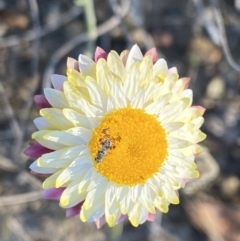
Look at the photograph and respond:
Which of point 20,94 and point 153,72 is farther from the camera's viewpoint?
point 20,94

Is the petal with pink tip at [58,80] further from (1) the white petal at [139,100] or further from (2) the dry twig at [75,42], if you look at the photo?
(2) the dry twig at [75,42]

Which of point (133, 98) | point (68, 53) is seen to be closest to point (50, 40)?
point (68, 53)

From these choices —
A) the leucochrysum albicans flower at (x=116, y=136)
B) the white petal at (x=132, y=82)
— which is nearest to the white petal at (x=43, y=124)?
the leucochrysum albicans flower at (x=116, y=136)

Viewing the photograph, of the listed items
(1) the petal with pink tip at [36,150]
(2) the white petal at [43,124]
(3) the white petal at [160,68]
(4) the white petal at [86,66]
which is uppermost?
(4) the white petal at [86,66]

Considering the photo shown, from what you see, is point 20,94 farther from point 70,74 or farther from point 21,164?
point 70,74

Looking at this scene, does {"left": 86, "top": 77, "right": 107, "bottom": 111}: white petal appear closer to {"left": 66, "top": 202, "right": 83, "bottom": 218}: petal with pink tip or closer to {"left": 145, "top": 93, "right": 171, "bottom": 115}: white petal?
{"left": 145, "top": 93, "right": 171, "bottom": 115}: white petal

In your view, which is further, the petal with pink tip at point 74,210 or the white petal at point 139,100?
the petal with pink tip at point 74,210

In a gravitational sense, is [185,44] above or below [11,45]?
below

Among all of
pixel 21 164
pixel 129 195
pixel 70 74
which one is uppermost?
pixel 70 74
